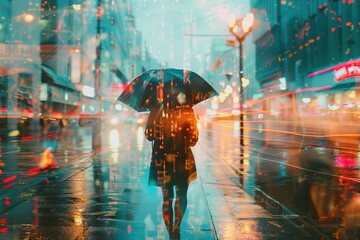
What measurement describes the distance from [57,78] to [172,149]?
46474mm

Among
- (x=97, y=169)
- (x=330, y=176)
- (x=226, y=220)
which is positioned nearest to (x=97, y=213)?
(x=226, y=220)

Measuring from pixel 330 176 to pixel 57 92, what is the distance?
1721 inches

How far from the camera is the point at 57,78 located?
159 ft

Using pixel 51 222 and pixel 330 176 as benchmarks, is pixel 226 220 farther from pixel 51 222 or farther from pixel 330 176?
pixel 330 176

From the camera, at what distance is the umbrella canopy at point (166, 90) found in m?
4.86

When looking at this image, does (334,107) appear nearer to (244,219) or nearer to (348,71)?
(348,71)

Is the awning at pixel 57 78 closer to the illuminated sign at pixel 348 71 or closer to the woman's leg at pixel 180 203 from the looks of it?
the illuminated sign at pixel 348 71

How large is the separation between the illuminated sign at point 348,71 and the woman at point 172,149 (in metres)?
40.2

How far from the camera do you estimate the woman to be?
4863 mm

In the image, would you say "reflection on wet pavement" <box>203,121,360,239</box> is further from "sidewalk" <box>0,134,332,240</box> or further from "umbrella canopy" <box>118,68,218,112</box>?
"umbrella canopy" <box>118,68,218,112</box>

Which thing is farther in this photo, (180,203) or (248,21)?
(248,21)

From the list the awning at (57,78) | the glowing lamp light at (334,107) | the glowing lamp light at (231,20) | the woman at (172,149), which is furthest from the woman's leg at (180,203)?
the glowing lamp light at (334,107)

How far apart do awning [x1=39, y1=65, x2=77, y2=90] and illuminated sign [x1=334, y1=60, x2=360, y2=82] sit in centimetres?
3358

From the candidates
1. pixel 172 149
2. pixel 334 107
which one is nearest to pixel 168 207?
pixel 172 149
